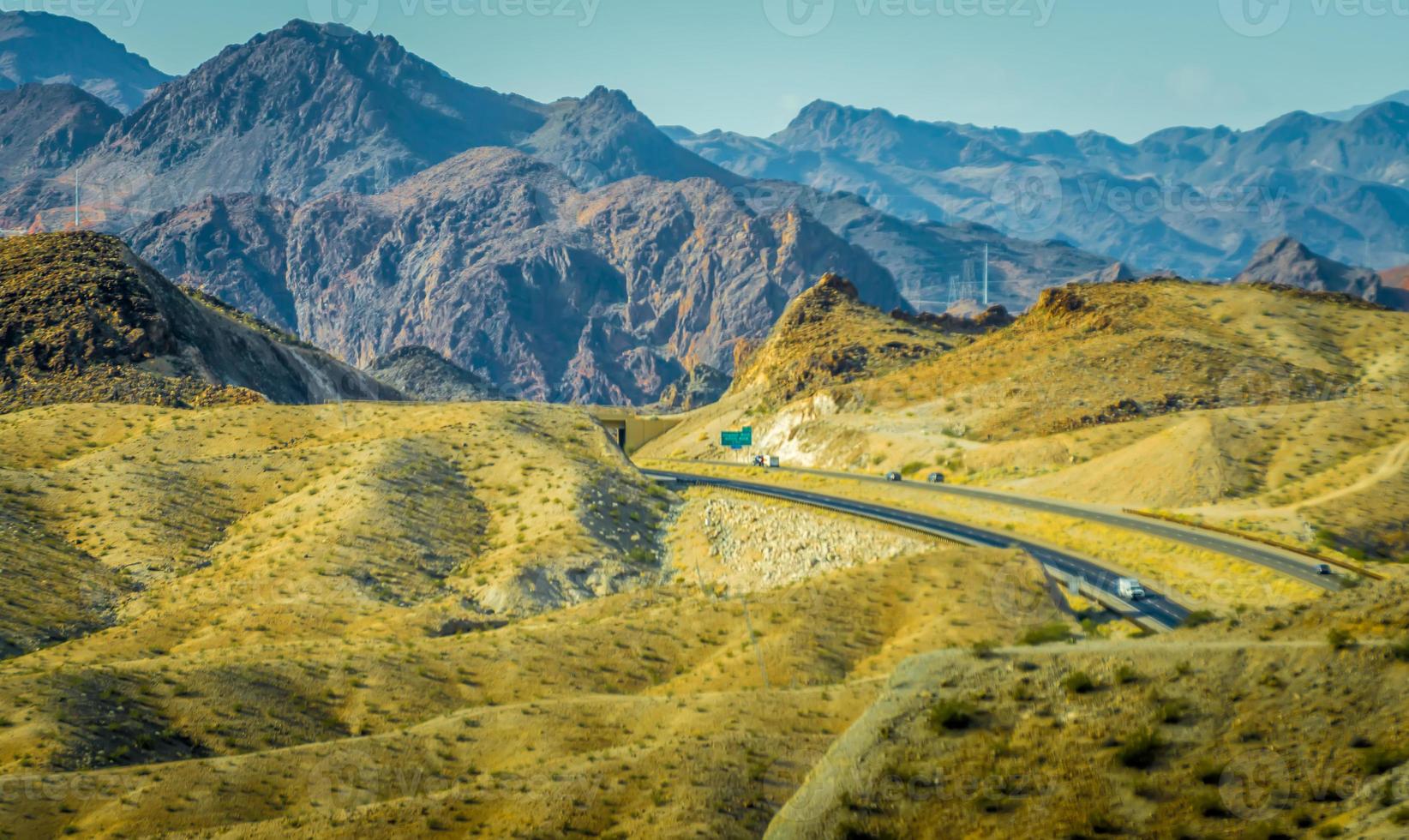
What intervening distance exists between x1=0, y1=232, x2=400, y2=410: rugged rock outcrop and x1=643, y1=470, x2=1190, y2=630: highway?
155 feet

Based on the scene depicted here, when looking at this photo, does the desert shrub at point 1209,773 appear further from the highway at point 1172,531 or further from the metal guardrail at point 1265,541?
the metal guardrail at point 1265,541

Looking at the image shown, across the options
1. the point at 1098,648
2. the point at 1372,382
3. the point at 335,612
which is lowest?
the point at 335,612

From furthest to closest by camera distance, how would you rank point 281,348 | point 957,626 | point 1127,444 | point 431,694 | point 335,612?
point 281,348
point 1127,444
point 335,612
point 957,626
point 431,694

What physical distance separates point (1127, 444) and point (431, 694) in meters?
76.7

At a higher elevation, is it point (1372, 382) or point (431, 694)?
point (1372, 382)

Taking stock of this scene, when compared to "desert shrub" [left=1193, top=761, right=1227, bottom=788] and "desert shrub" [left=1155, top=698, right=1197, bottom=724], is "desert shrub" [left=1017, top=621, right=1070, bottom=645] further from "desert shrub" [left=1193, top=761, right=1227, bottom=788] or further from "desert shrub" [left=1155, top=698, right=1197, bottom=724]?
"desert shrub" [left=1193, top=761, right=1227, bottom=788]

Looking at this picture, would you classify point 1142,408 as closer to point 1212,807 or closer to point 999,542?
point 999,542

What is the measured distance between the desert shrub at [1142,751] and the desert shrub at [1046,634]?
13.5 meters

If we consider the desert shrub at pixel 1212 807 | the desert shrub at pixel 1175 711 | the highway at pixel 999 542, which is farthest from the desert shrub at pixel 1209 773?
the highway at pixel 999 542

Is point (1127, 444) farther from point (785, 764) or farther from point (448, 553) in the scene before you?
point (785, 764)

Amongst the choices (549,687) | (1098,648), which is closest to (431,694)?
(549,687)

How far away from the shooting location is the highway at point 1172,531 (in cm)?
6712

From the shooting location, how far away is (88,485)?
76.9 metres

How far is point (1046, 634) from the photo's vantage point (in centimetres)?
4850
